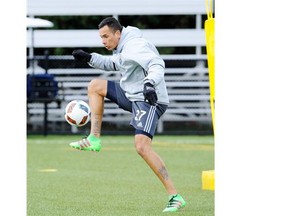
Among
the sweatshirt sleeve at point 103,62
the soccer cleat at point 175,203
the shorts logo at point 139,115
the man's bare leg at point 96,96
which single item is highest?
the sweatshirt sleeve at point 103,62

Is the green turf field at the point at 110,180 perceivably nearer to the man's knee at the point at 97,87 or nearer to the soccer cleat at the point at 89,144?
the soccer cleat at the point at 89,144

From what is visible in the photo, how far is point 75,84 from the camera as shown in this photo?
23641 millimetres

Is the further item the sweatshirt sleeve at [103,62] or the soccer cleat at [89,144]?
Answer: the sweatshirt sleeve at [103,62]

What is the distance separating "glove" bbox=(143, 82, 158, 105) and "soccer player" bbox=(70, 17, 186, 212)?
0.10 metres

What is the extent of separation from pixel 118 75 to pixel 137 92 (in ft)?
48.3

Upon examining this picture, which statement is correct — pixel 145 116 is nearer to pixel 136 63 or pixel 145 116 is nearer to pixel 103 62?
pixel 136 63

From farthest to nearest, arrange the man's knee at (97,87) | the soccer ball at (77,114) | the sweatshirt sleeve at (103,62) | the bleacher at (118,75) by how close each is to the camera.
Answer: the bleacher at (118,75) → the soccer ball at (77,114) → the sweatshirt sleeve at (103,62) → the man's knee at (97,87)

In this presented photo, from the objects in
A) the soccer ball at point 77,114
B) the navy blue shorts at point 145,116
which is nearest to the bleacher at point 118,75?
the soccer ball at point 77,114

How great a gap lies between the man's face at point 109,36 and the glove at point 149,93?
0.81 m

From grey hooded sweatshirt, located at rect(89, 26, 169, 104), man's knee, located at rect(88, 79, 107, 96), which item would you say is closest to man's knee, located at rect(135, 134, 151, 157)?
grey hooded sweatshirt, located at rect(89, 26, 169, 104)

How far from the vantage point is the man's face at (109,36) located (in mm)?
9125

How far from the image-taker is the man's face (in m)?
9.12
